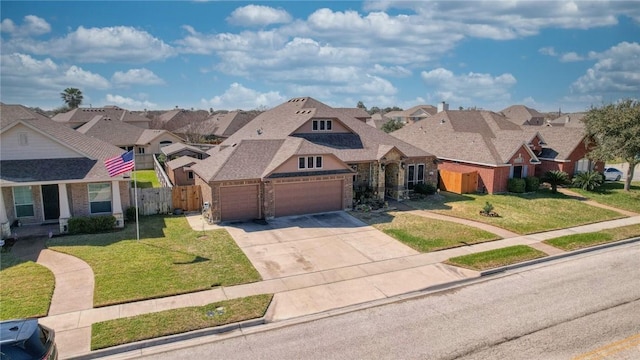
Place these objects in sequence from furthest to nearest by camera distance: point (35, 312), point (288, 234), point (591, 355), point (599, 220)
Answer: point (599, 220) → point (288, 234) → point (35, 312) → point (591, 355)

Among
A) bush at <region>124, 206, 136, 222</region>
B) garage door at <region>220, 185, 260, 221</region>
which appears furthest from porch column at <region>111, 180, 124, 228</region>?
garage door at <region>220, 185, 260, 221</region>

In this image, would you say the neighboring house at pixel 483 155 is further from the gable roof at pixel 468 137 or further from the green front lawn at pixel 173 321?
the green front lawn at pixel 173 321

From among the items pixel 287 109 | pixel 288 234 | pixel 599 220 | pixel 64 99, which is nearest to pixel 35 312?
pixel 288 234

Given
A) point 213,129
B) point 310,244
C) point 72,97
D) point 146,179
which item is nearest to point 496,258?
point 310,244

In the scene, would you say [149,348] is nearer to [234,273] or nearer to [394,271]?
[234,273]

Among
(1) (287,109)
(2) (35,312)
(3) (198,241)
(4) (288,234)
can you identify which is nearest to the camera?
(2) (35,312)

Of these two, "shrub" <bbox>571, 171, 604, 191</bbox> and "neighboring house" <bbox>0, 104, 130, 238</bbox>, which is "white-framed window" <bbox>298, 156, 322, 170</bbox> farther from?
"shrub" <bbox>571, 171, 604, 191</bbox>
